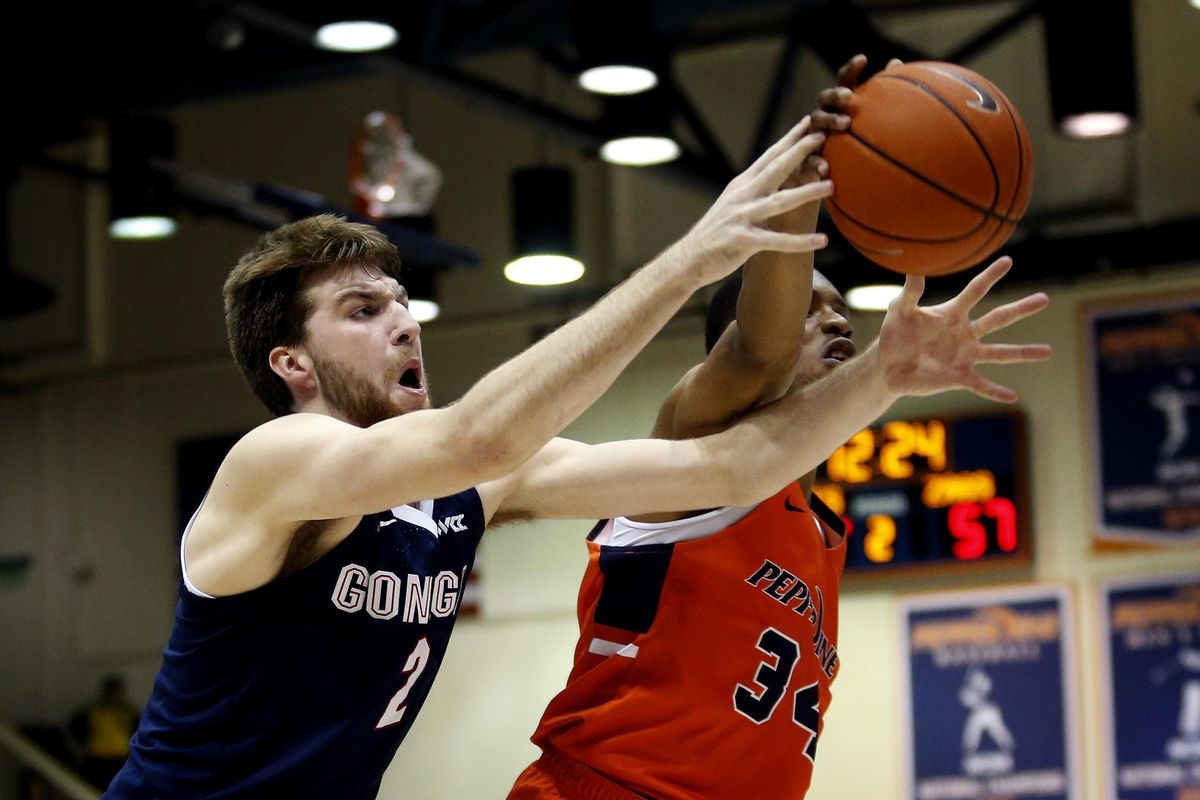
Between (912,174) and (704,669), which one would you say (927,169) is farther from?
(704,669)

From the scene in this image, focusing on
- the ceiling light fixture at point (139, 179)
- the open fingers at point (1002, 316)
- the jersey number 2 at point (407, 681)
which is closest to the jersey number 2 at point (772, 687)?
the jersey number 2 at point (407, 681)

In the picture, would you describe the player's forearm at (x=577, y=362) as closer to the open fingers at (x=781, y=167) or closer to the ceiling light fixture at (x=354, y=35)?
the open fingers at (x=781, y=167)

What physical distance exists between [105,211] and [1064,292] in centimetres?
860

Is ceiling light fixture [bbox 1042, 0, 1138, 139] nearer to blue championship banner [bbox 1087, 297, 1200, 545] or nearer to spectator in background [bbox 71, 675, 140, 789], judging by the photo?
blue championship banner [bbox 1087, 297, 1200, 545]

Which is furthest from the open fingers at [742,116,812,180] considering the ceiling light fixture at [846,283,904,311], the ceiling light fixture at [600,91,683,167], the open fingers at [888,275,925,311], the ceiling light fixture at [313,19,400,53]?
the ceiling light fixture at [846,283,904,311]

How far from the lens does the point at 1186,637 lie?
37.4 feet

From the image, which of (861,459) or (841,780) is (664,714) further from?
(841,780)

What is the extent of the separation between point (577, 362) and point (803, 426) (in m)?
0.89

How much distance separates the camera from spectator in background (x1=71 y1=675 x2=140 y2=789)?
14.9 metres

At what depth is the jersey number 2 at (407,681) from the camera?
401 cm

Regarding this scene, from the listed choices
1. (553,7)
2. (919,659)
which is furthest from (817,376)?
(919,659)

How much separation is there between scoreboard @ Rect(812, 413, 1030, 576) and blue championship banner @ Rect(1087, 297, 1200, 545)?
65 cm

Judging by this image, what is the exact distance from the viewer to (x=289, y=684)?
385 cm

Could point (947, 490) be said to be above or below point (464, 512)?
above
